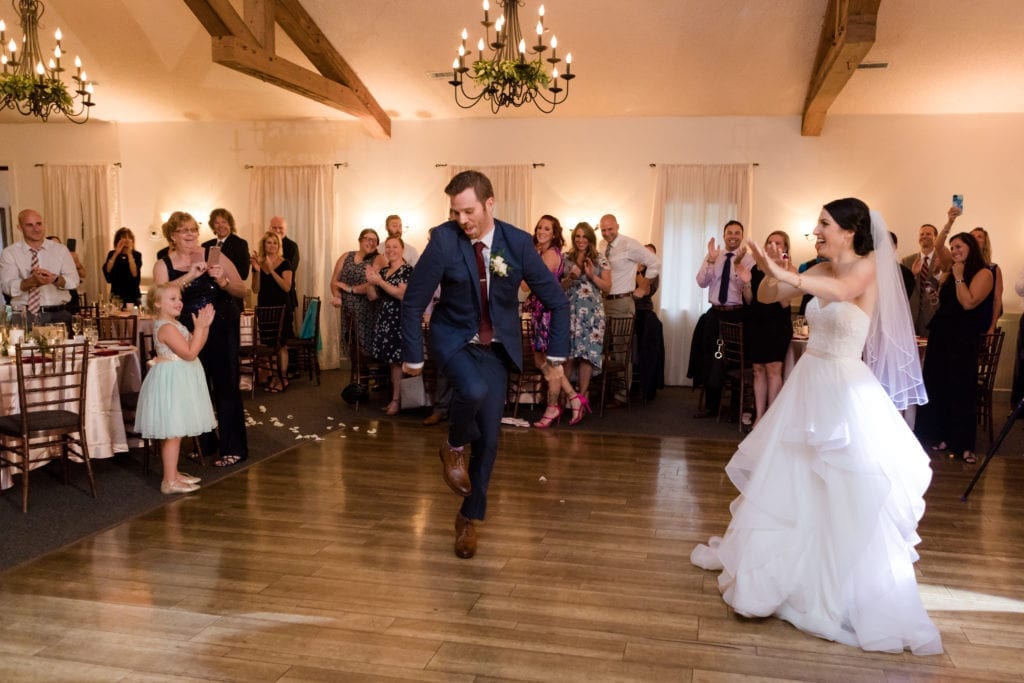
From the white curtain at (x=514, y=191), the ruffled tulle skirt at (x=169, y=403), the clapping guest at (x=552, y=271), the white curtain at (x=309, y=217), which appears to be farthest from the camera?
the white curtain at (x=309, y=217)

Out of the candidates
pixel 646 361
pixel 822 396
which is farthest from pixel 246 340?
pixel 822 396

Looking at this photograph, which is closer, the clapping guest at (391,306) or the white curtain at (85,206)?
the clapping guest at (391,306)

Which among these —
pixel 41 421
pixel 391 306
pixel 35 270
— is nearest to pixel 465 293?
pixel 41 421

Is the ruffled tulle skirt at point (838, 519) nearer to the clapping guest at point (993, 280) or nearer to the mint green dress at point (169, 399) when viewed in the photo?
the mint green dress at point (169, 399)

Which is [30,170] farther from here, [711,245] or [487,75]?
[711,245]

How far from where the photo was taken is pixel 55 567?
3.65 metres

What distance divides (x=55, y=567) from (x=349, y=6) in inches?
258

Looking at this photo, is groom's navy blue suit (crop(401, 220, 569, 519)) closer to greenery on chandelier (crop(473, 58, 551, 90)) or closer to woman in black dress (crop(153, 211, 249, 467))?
woman in black dress (crop(153, 211, 249, 467))

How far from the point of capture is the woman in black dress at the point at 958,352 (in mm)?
5805

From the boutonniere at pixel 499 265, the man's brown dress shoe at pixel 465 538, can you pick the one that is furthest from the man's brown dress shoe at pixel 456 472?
the boutonniere at pixel 499 265

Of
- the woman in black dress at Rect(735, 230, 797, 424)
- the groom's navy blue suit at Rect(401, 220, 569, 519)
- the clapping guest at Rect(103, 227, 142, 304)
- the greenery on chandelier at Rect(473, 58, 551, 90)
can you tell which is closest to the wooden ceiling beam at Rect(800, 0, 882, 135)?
the woman in black dress at Rect(735, 230, 797, 424)

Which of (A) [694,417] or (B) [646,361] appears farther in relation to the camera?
(B) [646,361]

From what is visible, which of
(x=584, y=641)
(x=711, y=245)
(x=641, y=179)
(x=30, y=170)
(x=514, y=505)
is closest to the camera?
(x=584, y=641)

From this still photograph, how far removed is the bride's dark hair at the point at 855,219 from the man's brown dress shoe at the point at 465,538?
2134 millimetres
